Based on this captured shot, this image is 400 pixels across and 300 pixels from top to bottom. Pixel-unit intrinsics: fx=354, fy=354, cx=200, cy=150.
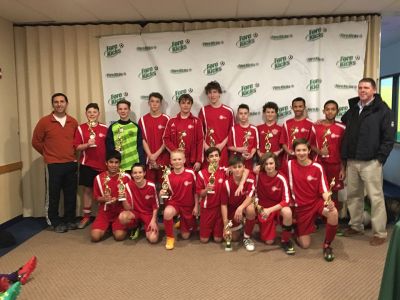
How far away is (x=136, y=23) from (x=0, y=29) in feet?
5.34

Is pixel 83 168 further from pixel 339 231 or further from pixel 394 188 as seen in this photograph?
pixel 394 188

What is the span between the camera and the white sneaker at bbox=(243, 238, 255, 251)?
11.1 feet

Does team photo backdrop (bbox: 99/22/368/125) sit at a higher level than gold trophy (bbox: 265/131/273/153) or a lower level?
higher

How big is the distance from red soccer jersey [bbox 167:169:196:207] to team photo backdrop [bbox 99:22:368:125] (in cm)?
110

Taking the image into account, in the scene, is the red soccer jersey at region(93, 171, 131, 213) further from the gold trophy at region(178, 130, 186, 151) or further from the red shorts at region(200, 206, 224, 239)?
the red shorts at region(200, 206, 224, 239)

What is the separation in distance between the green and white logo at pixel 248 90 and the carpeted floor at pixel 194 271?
185cm

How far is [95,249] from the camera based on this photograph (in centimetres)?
351

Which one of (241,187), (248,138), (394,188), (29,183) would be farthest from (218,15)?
(394,188)

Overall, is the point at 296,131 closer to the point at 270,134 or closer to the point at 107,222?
the point at 270,134

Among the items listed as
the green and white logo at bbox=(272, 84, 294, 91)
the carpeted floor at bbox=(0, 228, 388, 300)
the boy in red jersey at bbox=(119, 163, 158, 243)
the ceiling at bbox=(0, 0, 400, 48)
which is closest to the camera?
the carpeted floor at bbox=(0, 228, 388, 300)

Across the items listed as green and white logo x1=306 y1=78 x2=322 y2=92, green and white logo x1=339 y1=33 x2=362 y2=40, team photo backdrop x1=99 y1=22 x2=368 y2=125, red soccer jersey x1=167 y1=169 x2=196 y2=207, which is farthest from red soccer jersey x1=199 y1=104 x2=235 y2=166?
green and white logo x1=339 y1=33 x2=362 y2=40

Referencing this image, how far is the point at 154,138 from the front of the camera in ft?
13.8

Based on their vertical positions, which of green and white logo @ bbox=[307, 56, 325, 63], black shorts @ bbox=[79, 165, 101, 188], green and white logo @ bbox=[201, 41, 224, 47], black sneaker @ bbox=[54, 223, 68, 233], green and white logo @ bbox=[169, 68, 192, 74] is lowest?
black sneaker @ bbox=[54, 223, 68, 233]

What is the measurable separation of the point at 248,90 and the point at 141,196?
1869 mm
